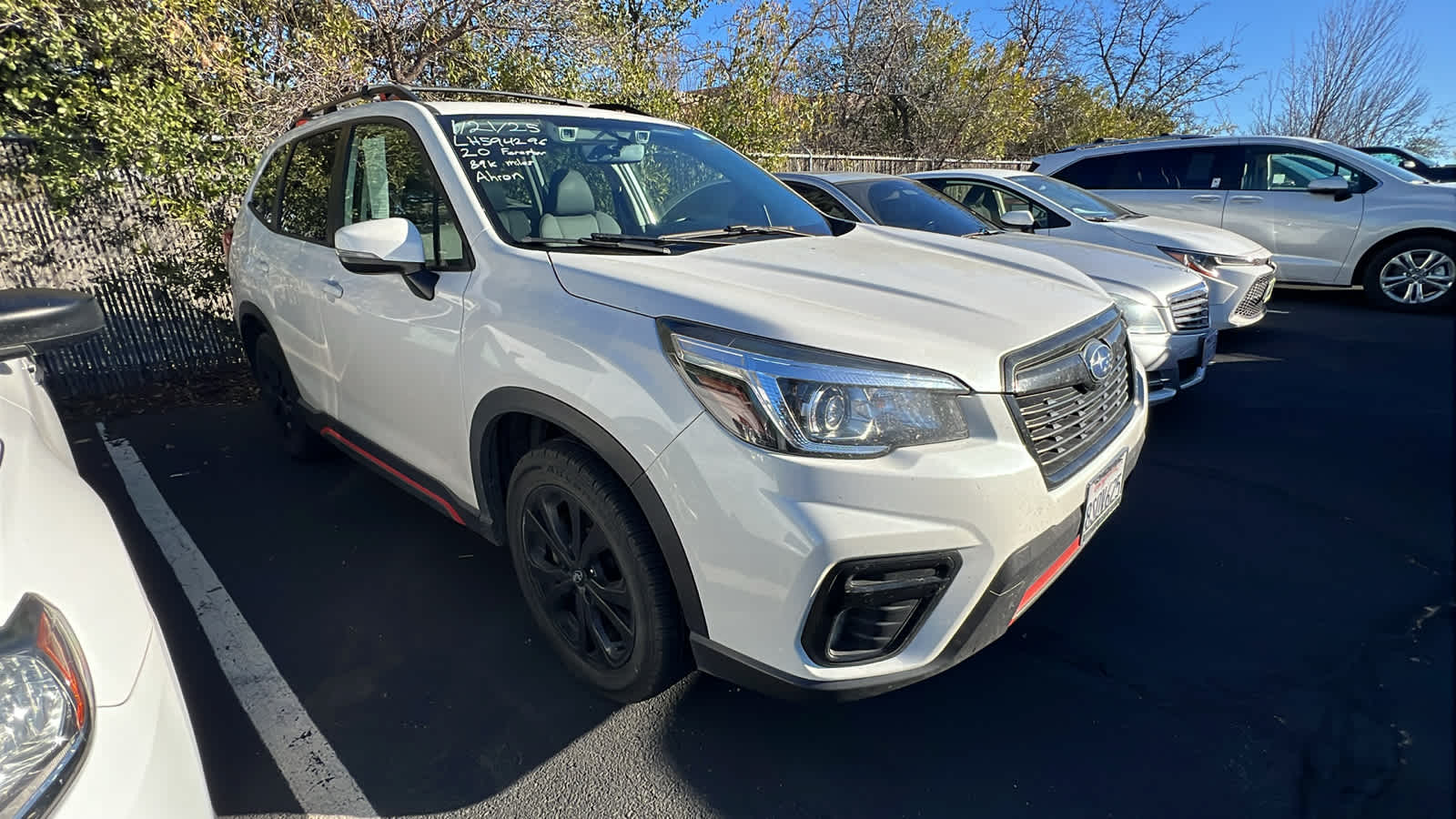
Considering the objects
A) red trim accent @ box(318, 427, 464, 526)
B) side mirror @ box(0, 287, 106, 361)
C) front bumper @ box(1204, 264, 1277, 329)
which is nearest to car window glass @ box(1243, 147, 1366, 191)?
front bumper @ box(1204, 264, 1277, 329)

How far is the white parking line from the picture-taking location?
1.93 meters

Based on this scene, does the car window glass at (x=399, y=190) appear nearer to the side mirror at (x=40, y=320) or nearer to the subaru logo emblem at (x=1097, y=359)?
the side mirror at (x=40, y=320)

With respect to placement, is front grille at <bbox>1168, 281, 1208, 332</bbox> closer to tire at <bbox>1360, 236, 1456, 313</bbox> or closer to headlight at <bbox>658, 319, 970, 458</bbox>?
headlight at <bbox>658, 319, 970, 458</bbox>

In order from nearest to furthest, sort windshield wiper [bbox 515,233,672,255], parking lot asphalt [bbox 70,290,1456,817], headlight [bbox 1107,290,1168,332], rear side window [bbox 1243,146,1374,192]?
→ parking lot asphalt [bbox 70,290,1456,817] < windshield wiper [bbox 515,233,672,255] < headlight [bbox 1107,290,1168,332] < rear side window [bbox 1243,146,1374,192]

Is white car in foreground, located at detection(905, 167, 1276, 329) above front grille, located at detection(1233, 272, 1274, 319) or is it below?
above

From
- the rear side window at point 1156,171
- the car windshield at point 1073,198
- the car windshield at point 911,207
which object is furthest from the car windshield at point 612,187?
the rear side window at point 1156,171

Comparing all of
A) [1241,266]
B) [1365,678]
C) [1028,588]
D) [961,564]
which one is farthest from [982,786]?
[1241,266]

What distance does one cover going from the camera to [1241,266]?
5426 millimetres

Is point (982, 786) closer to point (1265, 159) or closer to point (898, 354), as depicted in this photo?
point (898, 354)

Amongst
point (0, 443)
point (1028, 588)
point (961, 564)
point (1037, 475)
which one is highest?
point (0, 443)

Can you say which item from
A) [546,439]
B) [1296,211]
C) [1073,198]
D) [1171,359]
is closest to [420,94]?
[546,439]

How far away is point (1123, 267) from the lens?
434 cm

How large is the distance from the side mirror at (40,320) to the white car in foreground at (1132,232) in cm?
539

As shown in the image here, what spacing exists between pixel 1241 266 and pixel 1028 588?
5066 millimetres
